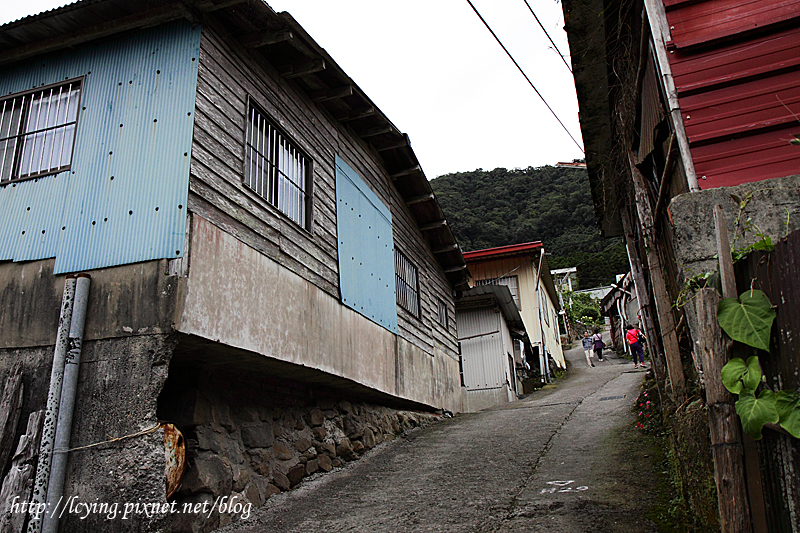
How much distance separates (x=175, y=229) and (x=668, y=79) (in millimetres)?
4554

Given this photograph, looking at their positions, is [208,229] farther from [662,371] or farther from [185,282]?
[662,371]

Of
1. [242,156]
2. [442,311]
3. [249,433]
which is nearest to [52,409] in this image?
[249,433]

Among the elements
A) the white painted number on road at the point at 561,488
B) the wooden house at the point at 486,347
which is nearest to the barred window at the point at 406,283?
the wooden house at the point at 486,347

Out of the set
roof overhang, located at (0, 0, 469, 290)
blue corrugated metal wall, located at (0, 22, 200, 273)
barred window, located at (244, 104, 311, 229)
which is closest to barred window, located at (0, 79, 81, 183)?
blue corrugated metal wall, located at (0, 22, 200, 273)

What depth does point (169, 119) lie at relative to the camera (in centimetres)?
603

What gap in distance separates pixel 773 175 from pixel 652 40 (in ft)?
5.12

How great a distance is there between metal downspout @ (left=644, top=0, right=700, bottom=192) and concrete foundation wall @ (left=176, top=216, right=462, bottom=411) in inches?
170

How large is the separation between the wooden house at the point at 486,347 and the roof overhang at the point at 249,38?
790 centimetres

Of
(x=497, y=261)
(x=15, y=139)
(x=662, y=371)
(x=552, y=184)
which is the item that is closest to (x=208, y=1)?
(x=15, y=139)

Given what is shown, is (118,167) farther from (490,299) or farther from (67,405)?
(490,299)

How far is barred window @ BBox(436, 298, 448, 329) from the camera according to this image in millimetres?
14055

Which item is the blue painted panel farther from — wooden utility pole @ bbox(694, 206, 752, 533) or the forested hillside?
the forested hillside

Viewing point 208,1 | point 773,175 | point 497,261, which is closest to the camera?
point 773,175

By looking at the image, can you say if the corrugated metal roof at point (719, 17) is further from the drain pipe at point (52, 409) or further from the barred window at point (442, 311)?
the barred window at point (442, 311)
